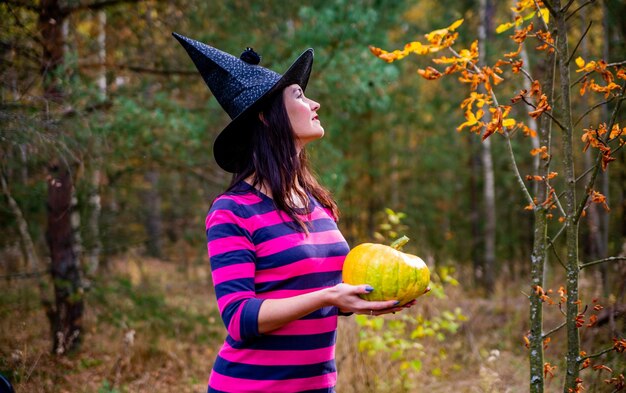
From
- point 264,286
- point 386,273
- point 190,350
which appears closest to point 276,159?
point 264,286

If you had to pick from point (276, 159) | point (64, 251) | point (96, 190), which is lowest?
point (64, 251)

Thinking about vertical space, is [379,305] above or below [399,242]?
below

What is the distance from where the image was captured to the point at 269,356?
181 cm

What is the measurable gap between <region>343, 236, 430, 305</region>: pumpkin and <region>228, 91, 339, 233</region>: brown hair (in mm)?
229

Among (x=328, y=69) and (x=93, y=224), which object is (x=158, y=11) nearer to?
(x=328, y=69)

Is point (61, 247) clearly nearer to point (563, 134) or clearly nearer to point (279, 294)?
point (279, 294)

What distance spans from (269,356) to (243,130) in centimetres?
84

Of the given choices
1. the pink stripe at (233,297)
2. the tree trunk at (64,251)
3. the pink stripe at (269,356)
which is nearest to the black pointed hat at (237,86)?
the pink stripe at (233,297)

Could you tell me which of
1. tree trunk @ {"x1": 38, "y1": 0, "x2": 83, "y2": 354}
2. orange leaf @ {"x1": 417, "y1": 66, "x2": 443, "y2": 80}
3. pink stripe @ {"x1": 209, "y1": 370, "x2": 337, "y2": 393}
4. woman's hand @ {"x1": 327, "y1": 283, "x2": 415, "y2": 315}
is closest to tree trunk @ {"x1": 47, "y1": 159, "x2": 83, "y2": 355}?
tree trunk @ {"x1": 38, "y1": 0, "x2": 83, "y2": 354}

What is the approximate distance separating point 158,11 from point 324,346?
491cm

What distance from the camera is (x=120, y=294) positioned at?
226 inches

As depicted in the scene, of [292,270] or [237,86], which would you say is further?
[237,86]

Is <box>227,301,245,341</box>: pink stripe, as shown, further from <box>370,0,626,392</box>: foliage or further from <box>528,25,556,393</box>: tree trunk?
<box>528,25,556,393</box>: tree trunk

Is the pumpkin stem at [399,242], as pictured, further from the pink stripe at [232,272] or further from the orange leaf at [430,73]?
the orange leaf at [430,73]
